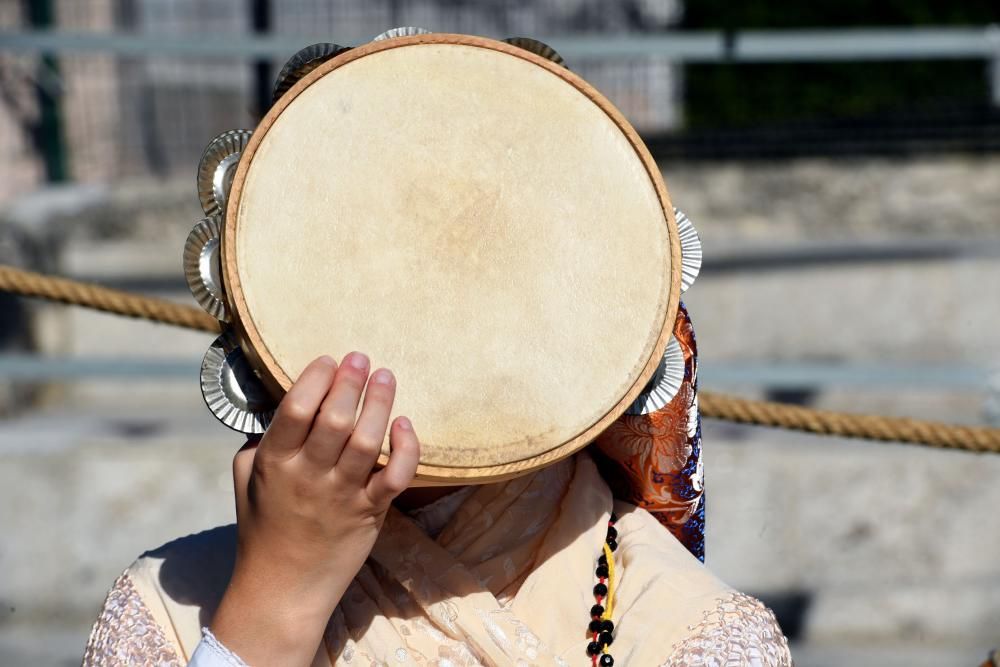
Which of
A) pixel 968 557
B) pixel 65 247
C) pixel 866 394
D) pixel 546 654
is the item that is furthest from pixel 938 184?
pixel 546 654

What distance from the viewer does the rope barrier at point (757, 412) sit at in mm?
1588

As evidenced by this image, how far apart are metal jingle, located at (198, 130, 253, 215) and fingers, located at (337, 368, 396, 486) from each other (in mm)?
202

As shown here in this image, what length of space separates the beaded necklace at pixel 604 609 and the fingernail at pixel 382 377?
303 millimetres

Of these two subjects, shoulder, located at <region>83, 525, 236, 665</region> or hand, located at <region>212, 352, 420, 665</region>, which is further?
shoulder, located at <region>83, 525, 236, 665</region>

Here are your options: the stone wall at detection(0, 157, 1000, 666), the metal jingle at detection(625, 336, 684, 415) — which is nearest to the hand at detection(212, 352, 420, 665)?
the metal jingle at detection(625, 336, 684, 415)

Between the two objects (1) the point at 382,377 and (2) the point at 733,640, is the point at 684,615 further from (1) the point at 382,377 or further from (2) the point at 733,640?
(1) the point at 382,377

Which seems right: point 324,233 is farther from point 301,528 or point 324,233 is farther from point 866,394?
point 866,394

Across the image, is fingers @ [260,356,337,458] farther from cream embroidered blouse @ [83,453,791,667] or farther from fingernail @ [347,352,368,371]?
cream embroidered blouse @ [83,453,791,667]

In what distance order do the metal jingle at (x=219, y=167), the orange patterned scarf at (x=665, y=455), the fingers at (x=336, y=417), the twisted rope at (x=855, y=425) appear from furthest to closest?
the twisted rope at (x=855, y=425), the orange patterned scarf at (x=665, y=455), the metal jingle at (x=219, y=167), the fingers at (x=336, y=417)

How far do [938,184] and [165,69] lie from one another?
358cm

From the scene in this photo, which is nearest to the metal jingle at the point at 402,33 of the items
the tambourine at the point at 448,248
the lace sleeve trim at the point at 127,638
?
the tambourine at the point at 448,248

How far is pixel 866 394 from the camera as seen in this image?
337 cm

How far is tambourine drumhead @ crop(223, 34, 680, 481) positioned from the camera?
0.76m

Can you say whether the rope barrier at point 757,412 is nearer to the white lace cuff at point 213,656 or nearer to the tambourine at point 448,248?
the tambourine at point 448,248
